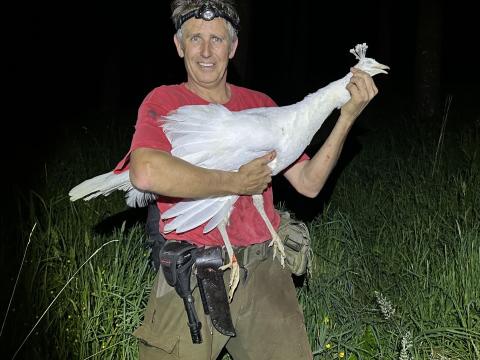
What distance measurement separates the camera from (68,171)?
16.6 feet

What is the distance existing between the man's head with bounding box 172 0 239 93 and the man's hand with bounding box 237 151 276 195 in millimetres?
353

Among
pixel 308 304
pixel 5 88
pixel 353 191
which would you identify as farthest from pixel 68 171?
pixel 5 88

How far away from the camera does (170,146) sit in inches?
92.0

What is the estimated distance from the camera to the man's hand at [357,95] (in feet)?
8.21

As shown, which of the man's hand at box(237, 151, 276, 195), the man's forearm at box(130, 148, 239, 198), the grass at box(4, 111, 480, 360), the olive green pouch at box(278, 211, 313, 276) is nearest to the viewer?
the man's forearm at box(130, 148, 239, 198)

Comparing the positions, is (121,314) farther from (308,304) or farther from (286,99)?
(286,99)

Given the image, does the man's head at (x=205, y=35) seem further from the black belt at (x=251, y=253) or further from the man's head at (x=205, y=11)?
the black belt at (x=251, y=253)

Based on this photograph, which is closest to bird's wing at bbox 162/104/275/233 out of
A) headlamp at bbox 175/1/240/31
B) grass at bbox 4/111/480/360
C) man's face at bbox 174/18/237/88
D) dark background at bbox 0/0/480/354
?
man's face at bbox 174/18/237/88

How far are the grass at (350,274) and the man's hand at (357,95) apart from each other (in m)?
0.84

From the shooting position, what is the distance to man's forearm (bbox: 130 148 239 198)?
2081mm

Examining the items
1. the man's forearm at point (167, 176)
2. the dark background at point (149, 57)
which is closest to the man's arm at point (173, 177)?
the man's forearm at point (167, 176)

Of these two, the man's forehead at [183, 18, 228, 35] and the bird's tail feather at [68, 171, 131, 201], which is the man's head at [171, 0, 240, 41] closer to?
the man's forehead at [183, 18, 228, 35]

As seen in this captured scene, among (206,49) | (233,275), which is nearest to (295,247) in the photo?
(233,275)

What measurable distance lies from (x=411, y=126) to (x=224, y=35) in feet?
15.7
